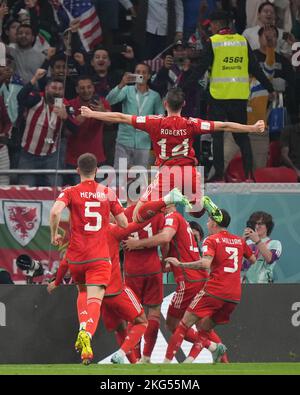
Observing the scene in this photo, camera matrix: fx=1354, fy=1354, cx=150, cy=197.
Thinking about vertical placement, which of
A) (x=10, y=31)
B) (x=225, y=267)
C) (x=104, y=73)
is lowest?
(x=225, y=267)

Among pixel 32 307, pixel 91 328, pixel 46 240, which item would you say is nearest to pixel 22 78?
pixel 46 240

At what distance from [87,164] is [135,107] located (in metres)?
4.68

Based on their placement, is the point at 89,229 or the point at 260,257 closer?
the point at 89,229

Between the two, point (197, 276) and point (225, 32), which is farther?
point (225, 32)

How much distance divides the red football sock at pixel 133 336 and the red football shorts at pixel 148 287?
0.88 metres

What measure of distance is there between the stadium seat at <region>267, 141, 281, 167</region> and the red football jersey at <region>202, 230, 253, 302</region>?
3682 mm

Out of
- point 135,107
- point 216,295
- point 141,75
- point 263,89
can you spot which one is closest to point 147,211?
point 216,295

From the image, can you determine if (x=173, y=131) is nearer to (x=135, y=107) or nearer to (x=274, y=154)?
(x=135, y=107)

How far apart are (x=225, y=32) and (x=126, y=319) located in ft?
17.6

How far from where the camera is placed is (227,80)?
1845cm

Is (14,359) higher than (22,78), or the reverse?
(22,78)

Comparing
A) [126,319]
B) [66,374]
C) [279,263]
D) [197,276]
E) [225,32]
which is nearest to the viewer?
[66,374]

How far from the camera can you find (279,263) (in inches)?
680

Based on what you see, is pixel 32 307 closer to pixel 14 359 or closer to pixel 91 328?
pixel 14 359
